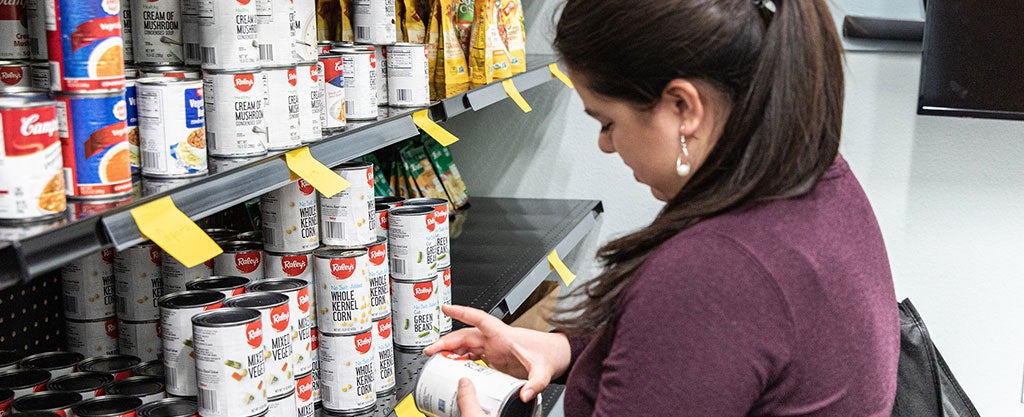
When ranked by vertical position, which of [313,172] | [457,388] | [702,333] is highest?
[313,172]

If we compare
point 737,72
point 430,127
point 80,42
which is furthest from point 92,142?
point 430,127

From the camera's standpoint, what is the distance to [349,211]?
70.1 inches

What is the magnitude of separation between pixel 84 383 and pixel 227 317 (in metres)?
0.24

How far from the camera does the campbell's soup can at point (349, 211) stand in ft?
5.81

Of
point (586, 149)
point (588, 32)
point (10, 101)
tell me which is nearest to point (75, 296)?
point (10, 101)

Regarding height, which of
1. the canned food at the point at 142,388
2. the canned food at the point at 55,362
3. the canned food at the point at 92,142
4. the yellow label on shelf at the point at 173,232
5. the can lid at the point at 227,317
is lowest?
the canned food at the point at 142,388

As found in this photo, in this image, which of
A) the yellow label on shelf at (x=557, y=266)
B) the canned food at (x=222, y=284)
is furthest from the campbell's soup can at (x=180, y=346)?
the yellow label on shelf at (x=557, y=266)

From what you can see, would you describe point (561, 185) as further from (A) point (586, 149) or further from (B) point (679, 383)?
(B) point (679, 383)

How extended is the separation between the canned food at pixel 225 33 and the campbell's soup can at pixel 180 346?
0.35 metres

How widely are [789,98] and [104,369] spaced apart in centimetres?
106

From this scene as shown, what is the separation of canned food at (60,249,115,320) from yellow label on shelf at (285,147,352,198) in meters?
0.40

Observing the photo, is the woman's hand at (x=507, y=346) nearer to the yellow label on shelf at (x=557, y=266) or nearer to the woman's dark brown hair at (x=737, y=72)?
the woman's dark brown hair at (x=737, y=72)

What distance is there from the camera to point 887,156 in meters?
3.33

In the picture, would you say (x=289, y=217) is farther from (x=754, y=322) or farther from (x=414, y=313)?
(x=754, y=322)
